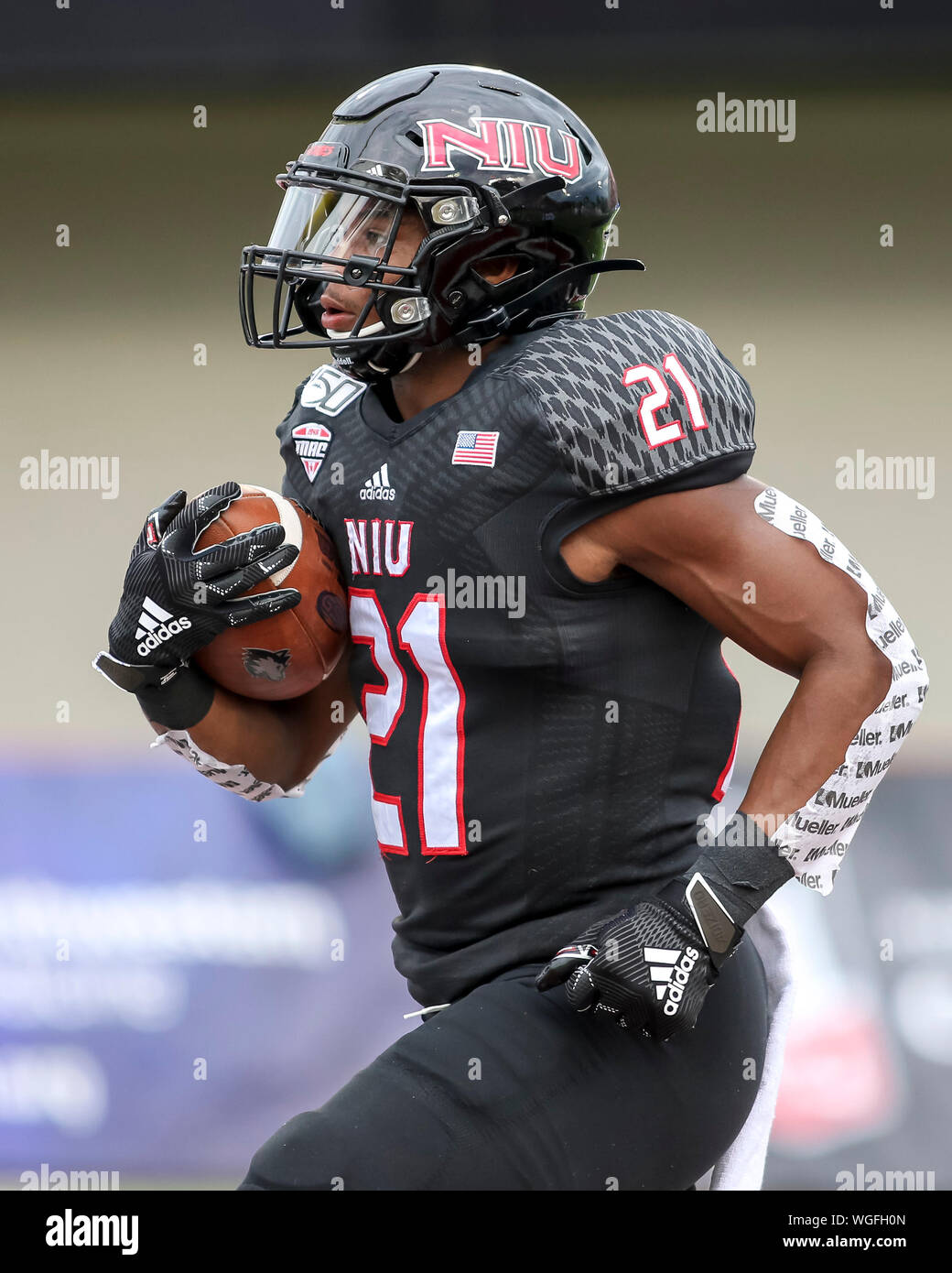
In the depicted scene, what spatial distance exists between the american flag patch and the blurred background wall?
6.69 ft

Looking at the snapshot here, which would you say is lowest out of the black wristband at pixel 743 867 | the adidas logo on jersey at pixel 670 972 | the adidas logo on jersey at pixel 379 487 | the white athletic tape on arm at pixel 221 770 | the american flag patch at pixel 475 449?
the adidas logo on jersey at pixel 670 972

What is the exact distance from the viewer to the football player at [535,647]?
4.73ft

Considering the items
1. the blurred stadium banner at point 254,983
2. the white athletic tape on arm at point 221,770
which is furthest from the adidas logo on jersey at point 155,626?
the blurred stadium banner at point 254,983

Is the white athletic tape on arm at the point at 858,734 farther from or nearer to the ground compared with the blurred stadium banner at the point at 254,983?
farther from the ground

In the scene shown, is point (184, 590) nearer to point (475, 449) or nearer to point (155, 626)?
point (155, 626)

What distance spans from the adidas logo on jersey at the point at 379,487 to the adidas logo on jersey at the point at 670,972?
0.54 meters

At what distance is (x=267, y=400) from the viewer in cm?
386

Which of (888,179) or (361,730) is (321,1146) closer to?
(361,730)

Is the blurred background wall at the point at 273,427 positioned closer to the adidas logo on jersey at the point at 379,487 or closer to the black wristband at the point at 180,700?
the black wristband at the point at 180,700

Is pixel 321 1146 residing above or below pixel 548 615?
below

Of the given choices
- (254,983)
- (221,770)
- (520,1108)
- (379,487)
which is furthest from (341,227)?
(254,983)

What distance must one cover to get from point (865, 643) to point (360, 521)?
1.79 feet

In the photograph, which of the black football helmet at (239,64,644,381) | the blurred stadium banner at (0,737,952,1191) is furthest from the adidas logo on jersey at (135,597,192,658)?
the blurred stadium banner at (0,737,952,1191)
